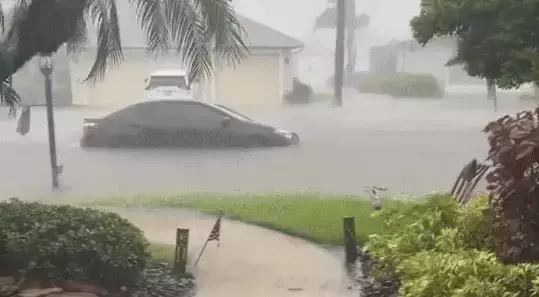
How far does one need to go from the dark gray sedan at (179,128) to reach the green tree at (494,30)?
0.73 meters

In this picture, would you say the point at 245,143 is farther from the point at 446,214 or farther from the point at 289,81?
the point at 446,214

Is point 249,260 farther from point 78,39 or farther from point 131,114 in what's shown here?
point 78,39

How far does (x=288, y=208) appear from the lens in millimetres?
3131

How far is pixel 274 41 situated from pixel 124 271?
101cm

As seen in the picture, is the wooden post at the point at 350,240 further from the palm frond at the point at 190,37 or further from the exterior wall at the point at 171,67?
the palm frond at the point at 190,37

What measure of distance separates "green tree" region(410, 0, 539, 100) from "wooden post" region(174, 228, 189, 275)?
3.53 feet

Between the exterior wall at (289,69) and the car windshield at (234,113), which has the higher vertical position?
the exterior wall at (289,69)

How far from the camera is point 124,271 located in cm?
274

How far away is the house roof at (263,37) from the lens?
301 cm

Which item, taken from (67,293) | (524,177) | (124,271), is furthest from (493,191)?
(67,293)

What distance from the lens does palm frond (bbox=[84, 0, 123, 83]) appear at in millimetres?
2719

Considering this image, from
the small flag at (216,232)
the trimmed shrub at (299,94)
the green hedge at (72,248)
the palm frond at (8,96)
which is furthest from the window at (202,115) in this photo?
the palm frond at (8,96)

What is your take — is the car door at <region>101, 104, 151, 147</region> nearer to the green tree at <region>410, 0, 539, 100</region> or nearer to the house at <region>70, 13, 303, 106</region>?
the house at <region>70, 13, 303, 106</region>

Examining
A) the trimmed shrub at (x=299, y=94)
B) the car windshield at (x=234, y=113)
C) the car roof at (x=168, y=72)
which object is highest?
the car roof at (x=168, y=72)
